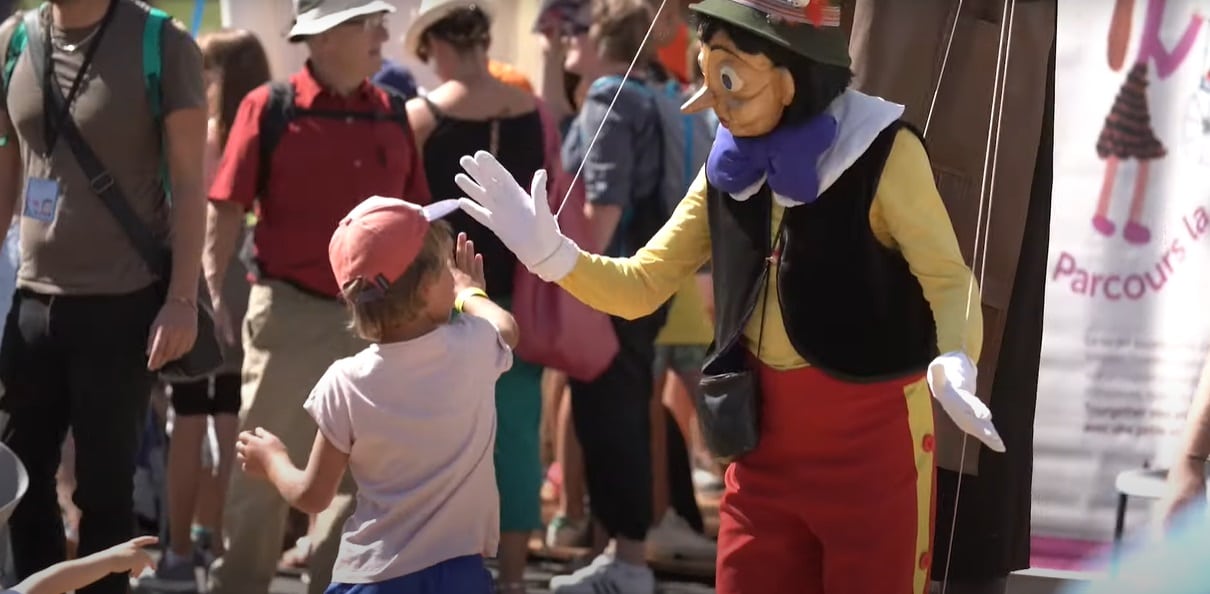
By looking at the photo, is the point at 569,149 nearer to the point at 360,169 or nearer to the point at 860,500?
the point at 360,169

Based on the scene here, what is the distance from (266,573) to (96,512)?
2.35 ft

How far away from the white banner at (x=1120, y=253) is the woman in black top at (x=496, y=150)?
4.49 feet

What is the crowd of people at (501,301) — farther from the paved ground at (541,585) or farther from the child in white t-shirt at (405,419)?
the paved ground at (541,585)

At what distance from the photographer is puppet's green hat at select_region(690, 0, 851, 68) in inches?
122

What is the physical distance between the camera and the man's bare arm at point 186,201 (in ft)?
13.5

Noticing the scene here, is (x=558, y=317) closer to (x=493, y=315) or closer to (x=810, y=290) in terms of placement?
(x=493, y=315)

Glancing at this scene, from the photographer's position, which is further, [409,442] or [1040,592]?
[1040,592]

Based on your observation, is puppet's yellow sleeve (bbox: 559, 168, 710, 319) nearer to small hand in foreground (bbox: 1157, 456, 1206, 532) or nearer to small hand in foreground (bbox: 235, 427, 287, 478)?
small hand in foreground (bbox: 235, 427, 287, 478)

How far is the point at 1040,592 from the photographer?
4375 millimetres

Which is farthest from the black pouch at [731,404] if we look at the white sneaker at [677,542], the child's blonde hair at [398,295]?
the white sneaker at [677,542]

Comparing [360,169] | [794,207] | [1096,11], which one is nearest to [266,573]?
[360,169]

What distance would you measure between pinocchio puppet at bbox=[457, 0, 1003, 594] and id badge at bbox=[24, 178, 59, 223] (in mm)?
1337

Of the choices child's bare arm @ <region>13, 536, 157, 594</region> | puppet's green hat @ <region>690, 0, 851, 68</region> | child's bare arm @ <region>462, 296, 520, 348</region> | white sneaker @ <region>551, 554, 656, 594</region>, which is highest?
puppet's green hat @ <region>690, 0, 851, 68</region>

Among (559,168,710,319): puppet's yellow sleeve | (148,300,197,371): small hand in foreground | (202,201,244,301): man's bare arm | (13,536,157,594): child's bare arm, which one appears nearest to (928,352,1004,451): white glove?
(559,168,710,319): puppet's yellow sleeve
